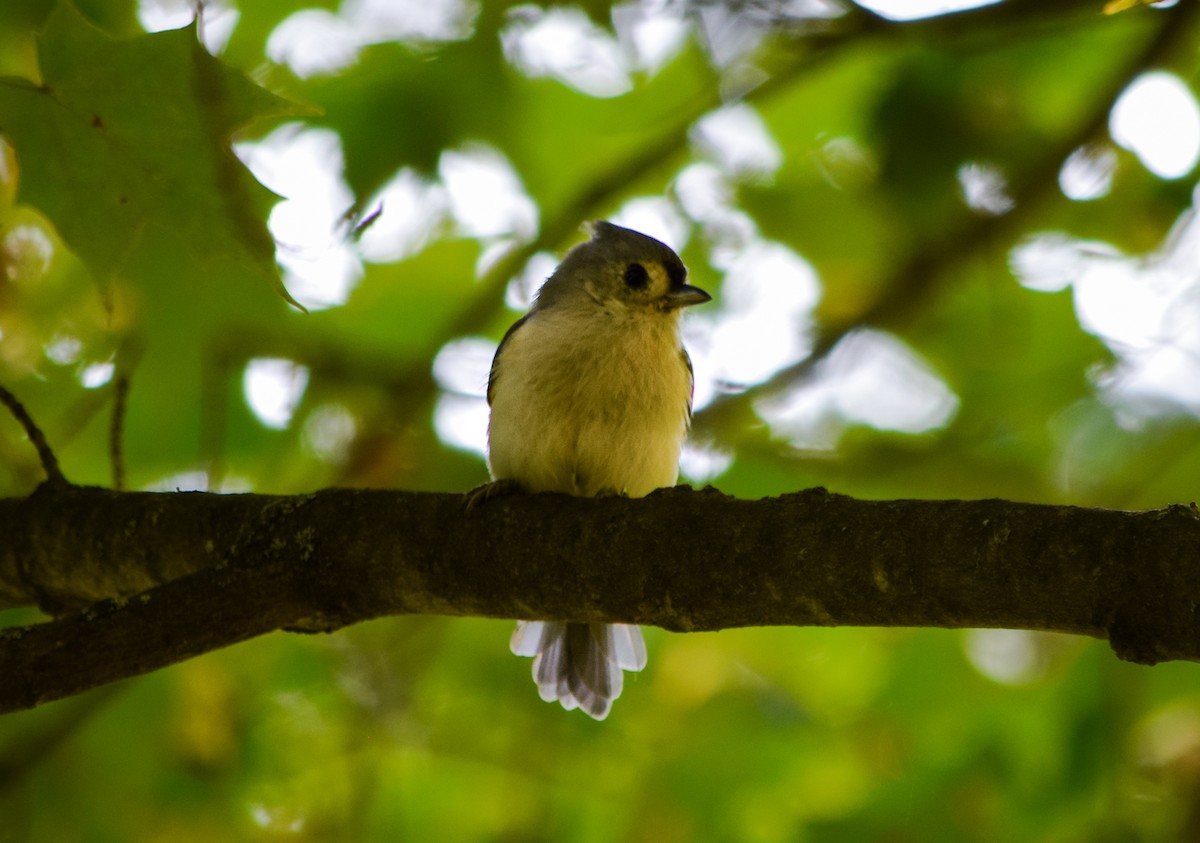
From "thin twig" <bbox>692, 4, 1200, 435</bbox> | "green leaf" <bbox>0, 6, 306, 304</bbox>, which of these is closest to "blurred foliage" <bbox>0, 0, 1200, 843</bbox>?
"thin twig" <bbox>692, 4, 1200, 435</bbox>

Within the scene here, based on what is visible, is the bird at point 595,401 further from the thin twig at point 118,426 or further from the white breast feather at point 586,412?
the thin twig at point 118,426

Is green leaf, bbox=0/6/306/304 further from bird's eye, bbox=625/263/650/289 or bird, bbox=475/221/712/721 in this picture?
bird's eye, bbox=625/263/650/289

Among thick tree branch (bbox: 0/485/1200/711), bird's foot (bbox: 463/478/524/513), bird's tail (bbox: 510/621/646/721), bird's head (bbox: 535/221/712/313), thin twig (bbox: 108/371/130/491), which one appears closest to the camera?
thick tree branch (bbox: 0/485/1200/711)

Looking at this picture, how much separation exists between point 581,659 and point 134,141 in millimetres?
2371

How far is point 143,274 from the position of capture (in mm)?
3096

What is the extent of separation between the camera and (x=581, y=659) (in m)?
4.13

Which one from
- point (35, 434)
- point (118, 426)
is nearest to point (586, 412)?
point (118, 426)

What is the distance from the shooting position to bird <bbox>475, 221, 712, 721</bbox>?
3.74 m

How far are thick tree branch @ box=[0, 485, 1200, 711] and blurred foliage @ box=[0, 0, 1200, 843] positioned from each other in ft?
2.00

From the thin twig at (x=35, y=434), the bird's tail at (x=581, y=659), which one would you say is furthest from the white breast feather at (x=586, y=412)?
the thin twig at (x=35, y=434)

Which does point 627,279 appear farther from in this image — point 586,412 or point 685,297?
point 586,412

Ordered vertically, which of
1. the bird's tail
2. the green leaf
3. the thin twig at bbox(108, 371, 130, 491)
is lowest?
the bird's tail

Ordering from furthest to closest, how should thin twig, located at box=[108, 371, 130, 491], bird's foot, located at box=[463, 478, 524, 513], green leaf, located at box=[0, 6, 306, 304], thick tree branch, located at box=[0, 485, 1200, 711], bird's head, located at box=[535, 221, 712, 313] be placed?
bird's head, located at box=[535, 221, 712, 313] → thin twig, located at box=[108, 371, 130, 491] → bird's foot, located at box=[463, 478, 524, 513] → green leaf, located at box=[0, 6, 306, 304] → thick tree branch, located at box=[0, 485, 1200, 711]

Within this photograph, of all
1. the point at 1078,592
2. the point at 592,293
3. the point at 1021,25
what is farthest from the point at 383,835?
the point at 1021,25
